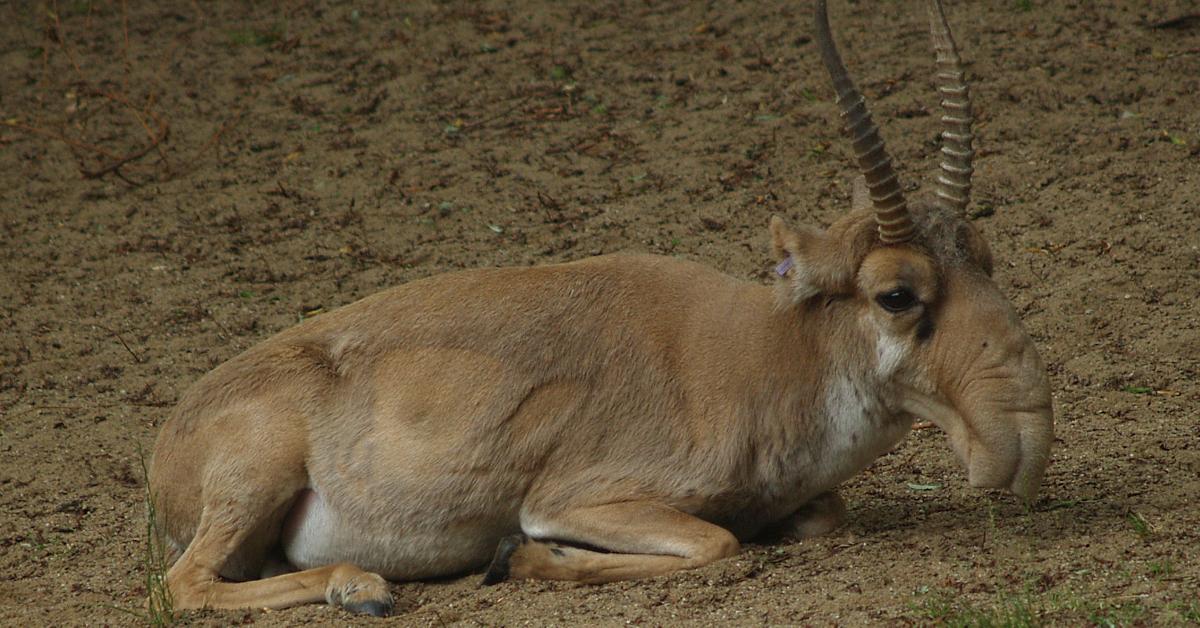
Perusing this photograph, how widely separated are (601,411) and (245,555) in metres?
1.62

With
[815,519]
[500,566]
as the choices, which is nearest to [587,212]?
[815,519]

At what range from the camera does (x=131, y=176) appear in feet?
37.2

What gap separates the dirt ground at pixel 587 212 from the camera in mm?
5582

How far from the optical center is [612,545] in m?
5.83

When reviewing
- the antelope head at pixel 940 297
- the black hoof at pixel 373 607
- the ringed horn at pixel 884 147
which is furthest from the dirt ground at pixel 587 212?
the ringed horn at pixel 884 147

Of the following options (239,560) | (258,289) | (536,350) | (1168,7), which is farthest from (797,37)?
(239,560)

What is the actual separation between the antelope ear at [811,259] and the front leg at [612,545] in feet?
3.35

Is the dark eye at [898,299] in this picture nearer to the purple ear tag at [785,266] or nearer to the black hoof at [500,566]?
the purple ear tag at [785,266]

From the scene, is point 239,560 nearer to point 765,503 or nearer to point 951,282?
point 765,503

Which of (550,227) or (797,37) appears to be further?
(797,37)

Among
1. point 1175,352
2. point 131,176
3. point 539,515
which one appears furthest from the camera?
point 131,176

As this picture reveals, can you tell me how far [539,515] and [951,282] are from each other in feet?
6.14

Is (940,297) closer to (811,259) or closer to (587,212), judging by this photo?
(811,259)

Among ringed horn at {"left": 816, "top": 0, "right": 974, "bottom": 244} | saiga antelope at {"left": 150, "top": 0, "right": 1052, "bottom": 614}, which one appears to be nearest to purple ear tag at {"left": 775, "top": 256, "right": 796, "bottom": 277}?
saiga antelope at {"left": 150, "top": 0, "right": 1052, "bottom": 614}
